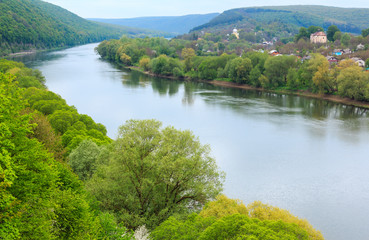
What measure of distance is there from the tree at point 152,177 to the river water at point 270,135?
551 cm

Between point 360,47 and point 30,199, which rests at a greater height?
point 30,199

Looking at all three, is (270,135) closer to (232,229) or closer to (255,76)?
(232,229)

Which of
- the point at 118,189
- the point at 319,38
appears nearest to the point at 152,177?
the point at 118,189

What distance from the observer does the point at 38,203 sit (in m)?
8.54

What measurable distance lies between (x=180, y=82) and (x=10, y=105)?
54633 mm

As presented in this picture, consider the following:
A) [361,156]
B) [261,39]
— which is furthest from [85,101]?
[261,39]

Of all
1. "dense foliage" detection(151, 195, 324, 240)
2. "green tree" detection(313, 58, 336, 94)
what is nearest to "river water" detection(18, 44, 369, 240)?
"green tree" detection(313, 58, 336, 94)

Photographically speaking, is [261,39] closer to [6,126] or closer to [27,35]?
[27,35]

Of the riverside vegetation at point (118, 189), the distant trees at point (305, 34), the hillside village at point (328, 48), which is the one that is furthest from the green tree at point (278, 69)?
the distant trees at point (305, 34)

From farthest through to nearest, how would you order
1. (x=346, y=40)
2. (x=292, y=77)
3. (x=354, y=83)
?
(x=346, y=40) → (x=292, y=77) → (x=354, y=83)

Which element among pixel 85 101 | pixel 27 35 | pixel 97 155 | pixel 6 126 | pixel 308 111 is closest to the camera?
pixel 6 126

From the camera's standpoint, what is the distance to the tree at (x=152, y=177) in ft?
45.4

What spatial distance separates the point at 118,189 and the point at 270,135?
20.2 m

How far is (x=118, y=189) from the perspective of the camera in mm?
14023
